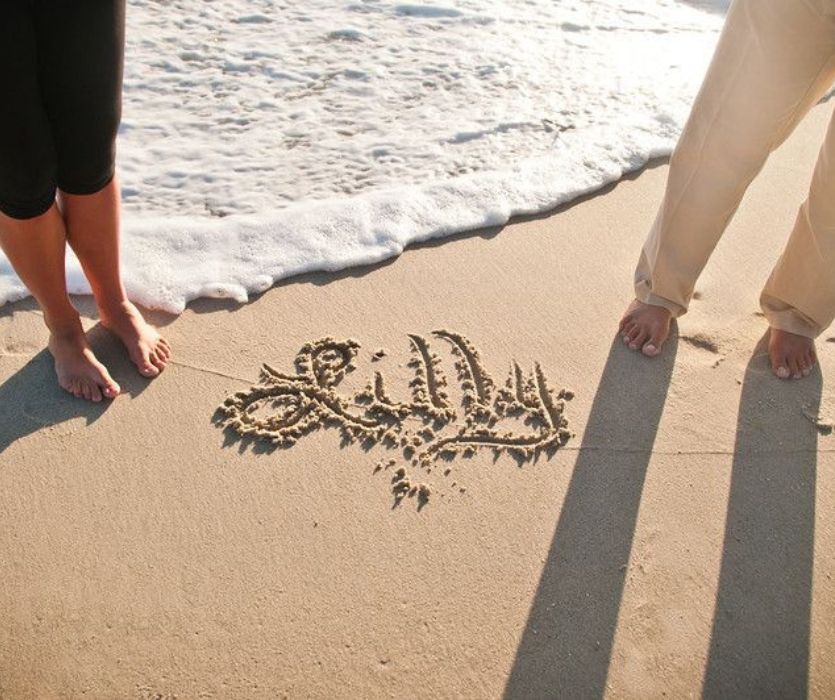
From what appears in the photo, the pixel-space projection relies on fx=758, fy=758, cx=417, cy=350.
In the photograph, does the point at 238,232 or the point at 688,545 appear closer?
the point at 688,545

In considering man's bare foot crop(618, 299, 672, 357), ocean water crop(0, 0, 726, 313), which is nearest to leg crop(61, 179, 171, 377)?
ocean water crop(0, 0, 726, 313)

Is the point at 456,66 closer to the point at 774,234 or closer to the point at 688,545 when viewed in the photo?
the point at 774,234

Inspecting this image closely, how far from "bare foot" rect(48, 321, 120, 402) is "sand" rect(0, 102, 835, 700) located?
1.6 inches

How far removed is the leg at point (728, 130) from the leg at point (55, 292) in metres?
1.59

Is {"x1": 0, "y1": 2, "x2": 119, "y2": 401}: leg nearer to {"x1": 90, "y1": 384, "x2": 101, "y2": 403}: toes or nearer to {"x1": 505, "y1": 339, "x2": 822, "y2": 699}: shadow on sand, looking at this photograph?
{"x1": 90, "y1": 384, "x2": 101, "y2": 403}: toes

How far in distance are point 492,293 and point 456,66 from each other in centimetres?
190

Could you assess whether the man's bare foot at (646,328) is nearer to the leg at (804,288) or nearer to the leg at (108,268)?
the leg at (804,288)

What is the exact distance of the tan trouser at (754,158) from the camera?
1.80 m

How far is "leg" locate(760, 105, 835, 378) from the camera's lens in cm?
216

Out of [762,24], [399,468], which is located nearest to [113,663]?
[399,468]

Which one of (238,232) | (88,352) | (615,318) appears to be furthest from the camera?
(238,232)

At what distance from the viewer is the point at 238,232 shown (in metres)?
2.78

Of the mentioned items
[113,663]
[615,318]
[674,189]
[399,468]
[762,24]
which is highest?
[762,24]

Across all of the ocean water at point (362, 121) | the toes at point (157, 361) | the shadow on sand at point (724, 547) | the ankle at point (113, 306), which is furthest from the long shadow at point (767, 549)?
the ankle at point (113, 306)
